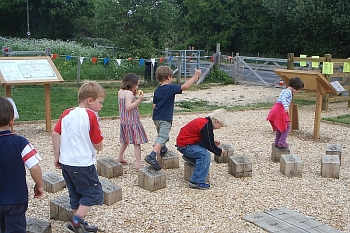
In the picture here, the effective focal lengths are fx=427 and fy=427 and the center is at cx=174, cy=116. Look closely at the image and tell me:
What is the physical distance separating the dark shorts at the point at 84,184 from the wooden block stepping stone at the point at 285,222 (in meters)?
1.57

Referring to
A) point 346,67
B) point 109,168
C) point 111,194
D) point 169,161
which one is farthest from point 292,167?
point 346,67

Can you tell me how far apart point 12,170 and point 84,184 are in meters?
0.79

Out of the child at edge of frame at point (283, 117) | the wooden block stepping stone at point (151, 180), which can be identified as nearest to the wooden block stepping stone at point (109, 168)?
the wooden block stepping stone at point (151, 180)

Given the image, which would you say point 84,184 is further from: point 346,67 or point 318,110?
point 346,67

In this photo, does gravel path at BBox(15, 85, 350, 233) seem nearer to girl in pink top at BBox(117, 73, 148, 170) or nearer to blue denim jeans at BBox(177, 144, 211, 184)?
blue denim jeans at BBox(177, 144, 211, 184)

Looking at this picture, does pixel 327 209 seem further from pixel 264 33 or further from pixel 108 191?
pixel 264 33

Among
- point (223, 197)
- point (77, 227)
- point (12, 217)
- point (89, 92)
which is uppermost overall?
point (89, 92)

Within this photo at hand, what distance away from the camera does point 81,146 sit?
366cm

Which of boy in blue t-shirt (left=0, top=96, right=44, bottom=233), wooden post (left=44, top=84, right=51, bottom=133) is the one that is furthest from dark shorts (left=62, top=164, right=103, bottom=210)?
wooden post (left=44, top=84, right=51, bottom=133)

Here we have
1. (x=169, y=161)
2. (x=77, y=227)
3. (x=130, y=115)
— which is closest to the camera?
(x=77, y=227)

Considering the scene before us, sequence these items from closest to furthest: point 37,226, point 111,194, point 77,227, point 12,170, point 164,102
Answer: point 12,170 → point 37,226 → point 77,227 → point 111,194 → point 164,102

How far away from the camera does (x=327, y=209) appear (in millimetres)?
4762

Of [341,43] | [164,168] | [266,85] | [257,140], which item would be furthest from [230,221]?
[341,43]

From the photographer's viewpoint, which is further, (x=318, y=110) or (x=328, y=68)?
(x=328, y=68)
